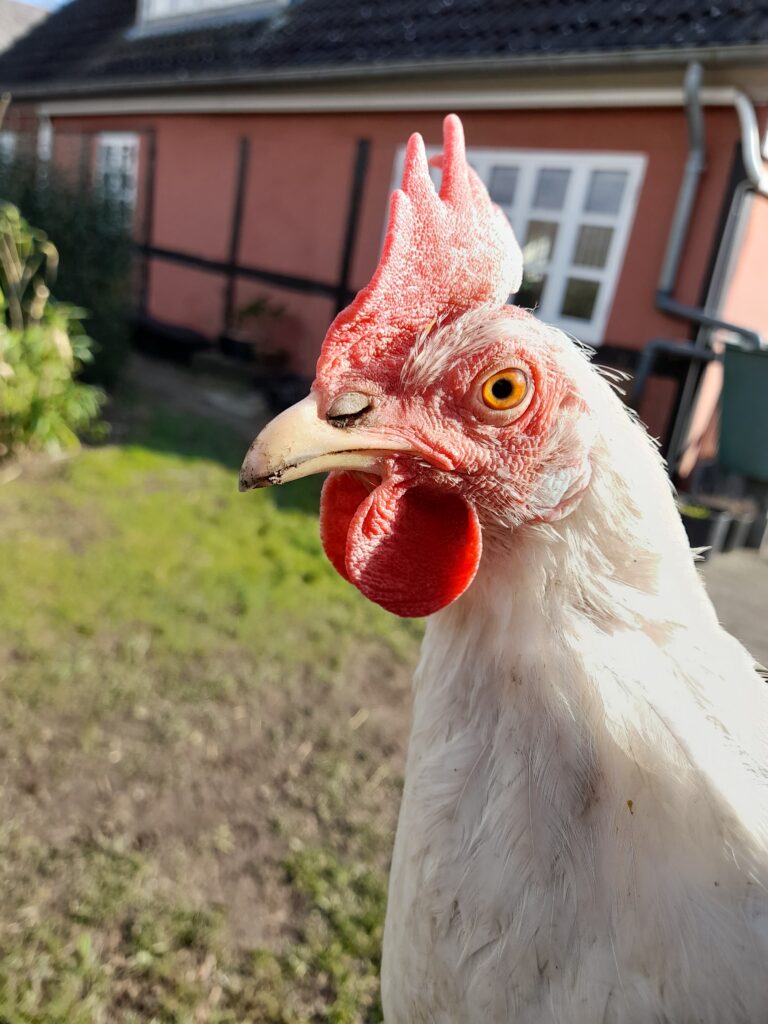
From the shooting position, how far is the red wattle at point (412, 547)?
116 centimetres

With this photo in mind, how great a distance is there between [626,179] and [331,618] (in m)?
4.94

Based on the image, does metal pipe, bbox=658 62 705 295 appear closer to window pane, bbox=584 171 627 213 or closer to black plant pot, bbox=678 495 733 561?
window pane, bbox=584 171 627 213

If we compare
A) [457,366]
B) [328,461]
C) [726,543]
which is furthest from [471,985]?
[726,543]

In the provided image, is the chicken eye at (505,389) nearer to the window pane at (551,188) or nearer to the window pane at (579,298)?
the window pane at (579,298)

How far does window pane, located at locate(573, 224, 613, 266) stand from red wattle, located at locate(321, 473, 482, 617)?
621 centimetres

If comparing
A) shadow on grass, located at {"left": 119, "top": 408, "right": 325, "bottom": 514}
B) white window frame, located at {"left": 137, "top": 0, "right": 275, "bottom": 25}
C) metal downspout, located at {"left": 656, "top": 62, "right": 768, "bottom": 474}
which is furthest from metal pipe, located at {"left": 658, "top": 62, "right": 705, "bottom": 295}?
white window frame, located at {"left": 137, "top": 0, "right": 275, "bottom": 25}

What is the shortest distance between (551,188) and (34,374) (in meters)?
5.09

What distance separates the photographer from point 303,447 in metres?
1.05

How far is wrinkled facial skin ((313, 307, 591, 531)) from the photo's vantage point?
3.49ft

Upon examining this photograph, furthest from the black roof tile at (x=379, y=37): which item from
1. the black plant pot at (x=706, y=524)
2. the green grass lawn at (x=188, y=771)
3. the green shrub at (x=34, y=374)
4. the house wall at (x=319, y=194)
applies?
→ the green grass lawn at (x=188, y=771)

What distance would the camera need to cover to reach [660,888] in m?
0.98

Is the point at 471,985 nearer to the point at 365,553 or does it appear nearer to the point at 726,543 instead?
the point at 365,553

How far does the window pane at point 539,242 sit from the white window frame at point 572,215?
0.06 metres

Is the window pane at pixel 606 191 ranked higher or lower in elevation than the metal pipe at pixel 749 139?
lower
